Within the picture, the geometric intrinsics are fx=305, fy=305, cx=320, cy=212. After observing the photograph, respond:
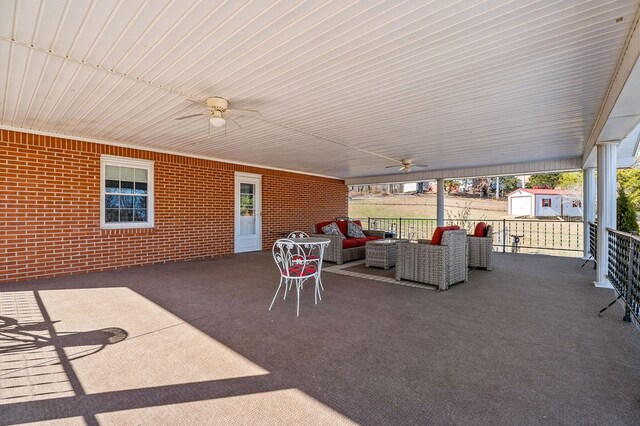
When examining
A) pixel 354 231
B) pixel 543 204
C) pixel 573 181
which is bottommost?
pixel 354 231

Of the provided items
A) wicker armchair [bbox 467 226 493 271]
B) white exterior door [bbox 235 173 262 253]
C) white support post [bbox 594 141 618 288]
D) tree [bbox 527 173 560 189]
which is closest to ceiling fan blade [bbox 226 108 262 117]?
white exterior door [bbox 235 173 262 253]

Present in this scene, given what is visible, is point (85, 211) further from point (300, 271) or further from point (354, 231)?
point (354, 231)

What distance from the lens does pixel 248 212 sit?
8375 mm

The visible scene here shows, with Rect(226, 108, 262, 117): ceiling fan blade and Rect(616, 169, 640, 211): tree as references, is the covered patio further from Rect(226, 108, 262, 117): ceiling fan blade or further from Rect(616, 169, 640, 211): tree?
Rect(616, 169, 640, 211): tree

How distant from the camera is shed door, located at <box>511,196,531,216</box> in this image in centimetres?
2069

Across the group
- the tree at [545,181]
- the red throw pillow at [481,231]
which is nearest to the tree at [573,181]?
the tree at [545,181]

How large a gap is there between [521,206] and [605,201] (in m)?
19.1

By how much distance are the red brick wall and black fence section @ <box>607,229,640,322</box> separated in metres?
7.19

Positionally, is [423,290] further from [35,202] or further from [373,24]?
[35,202]

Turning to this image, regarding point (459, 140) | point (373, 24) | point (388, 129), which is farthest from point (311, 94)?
point (459, 140)

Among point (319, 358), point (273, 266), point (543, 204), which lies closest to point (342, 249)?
point (273, 266)

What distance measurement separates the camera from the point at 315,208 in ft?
34.4

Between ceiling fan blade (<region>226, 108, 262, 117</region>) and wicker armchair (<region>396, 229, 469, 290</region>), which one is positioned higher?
ceiling fan blade (<region>226, 108, 262, 117</region>)

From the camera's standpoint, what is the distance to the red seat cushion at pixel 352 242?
663 cm
